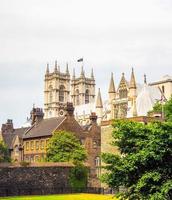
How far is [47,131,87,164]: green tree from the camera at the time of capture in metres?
79.4

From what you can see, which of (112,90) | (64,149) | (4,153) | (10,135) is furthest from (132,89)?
(64,149)

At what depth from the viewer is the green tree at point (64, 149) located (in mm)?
79438

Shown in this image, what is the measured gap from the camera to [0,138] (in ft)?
347

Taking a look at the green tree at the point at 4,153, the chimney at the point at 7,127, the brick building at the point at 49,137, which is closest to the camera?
the brick building at the point at 49,137

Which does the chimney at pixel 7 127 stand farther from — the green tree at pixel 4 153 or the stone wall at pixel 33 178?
the stone wall at pixel 33 178

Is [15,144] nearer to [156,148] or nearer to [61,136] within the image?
[61,136]

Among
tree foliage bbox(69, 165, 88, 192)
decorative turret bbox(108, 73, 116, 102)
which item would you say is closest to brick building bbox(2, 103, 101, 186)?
tree foliage bbox(69, 165, 88, 192)

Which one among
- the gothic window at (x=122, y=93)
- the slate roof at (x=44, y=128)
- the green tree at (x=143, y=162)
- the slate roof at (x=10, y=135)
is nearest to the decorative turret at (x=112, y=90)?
the gothic window at (x=122, y=93)

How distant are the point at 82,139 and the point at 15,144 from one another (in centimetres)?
1457

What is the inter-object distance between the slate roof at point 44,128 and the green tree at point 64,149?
768 centimetres

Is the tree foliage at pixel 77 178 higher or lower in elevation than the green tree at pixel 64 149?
lower

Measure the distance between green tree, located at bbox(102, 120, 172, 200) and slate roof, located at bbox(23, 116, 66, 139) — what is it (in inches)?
1945

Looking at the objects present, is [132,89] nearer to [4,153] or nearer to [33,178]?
[4,153]

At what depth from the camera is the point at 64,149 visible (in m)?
80.5
